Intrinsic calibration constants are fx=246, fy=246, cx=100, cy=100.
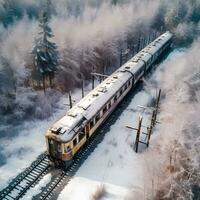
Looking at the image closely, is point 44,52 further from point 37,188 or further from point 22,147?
point 37,188

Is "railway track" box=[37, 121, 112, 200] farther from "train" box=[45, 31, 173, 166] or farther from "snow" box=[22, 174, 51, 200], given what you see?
"train" box=[45, 31, 173, 166]

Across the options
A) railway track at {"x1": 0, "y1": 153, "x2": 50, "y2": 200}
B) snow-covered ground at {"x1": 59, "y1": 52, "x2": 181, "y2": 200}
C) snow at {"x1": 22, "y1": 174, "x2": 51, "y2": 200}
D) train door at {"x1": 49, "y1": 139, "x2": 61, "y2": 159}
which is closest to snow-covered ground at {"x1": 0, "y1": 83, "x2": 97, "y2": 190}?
railway track at {"x1": 0, "y1": 153, "x2": 50, "y2": 200}

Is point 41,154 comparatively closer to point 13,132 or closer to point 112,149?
point 13,132

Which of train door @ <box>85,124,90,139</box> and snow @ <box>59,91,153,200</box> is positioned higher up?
train door @ <box>85,124,90,139</box>

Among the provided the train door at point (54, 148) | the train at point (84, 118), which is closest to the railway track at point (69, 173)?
the train at point (84, 118)

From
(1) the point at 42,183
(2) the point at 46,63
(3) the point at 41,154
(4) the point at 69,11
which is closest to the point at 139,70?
(2) the point at 46,63

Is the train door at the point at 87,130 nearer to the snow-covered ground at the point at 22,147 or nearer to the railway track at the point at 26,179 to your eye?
the railway track at the point at 26,179

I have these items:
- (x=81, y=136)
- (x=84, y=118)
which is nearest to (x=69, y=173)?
(x=81, y=136)
